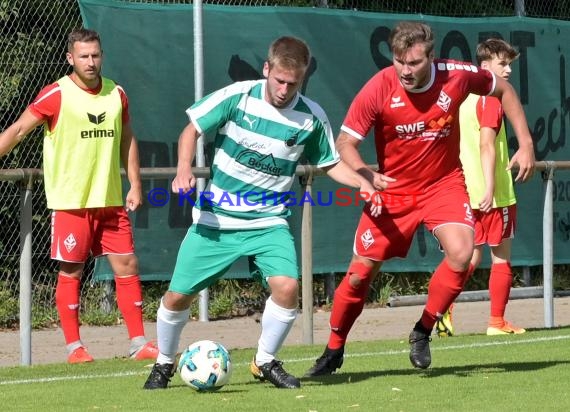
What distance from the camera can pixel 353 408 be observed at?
6.91m

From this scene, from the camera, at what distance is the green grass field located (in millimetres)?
7082

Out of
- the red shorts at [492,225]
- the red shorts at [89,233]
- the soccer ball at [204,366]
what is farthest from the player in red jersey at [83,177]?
the red shorts at [492,225]

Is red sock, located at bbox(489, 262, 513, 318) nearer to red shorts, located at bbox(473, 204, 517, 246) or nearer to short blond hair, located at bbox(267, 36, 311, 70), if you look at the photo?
red shorts, located at bbox(473, 204, 517, 246)

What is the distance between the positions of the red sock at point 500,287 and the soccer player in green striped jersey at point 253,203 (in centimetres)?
348

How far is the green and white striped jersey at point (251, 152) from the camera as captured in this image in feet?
25.0

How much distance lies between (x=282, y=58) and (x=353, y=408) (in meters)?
1.80

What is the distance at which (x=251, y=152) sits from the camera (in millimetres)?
7617

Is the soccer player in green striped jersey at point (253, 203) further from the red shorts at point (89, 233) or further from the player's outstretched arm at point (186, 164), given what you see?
the red shorts at point (89, 233)

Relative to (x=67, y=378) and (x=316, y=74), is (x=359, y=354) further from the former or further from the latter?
(x=316, y=74)

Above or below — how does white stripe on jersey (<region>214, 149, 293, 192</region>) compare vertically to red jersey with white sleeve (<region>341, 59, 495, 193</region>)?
below

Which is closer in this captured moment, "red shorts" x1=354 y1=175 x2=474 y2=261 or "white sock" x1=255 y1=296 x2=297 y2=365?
"white sock" x1=255 y1=296 x2=297 y2=365

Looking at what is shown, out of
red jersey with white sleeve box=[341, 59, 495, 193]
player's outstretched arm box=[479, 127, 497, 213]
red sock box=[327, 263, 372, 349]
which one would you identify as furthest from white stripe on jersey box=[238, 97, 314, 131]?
player's outstretched arm box=[479, 127, 497, 213]

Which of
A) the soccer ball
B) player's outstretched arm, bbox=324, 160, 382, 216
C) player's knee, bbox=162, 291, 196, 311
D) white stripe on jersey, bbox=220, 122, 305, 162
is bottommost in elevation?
the soccer ball

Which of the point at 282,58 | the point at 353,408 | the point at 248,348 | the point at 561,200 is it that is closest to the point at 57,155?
the point at 248,348
